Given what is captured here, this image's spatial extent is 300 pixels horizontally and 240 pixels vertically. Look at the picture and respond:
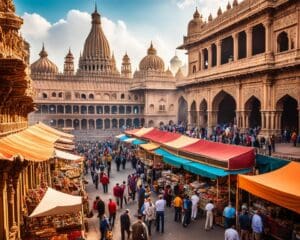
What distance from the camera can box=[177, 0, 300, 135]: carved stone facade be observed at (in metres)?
19.6

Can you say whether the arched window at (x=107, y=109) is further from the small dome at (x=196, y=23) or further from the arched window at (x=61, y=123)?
the small dome at (x=196, y=23)

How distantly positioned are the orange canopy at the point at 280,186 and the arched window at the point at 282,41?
43.9 feet

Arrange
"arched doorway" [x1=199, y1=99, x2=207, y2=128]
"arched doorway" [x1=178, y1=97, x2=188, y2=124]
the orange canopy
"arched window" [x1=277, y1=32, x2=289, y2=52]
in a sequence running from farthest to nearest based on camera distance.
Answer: "arched doorway" [x1=178, y1=97, x2=188, y2=124] < "arched doorway" [x1=199, y1=99, x2=207, y2=128] < "arched window" [x1=277, y1=32, x2=289, y2=52] < the orange canopy

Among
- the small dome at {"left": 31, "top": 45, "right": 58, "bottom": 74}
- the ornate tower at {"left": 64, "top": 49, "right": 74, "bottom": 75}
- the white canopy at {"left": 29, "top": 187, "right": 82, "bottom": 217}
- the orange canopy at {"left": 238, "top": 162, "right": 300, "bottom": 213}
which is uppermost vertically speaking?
the ornate tower at {"left": 64, "top": 49, "right": 74, "bottom": 75}

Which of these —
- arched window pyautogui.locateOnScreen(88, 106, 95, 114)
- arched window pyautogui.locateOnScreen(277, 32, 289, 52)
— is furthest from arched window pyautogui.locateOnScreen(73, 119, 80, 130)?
arched window pyautogui.locateOnScreen(277, 32, 289, 52)

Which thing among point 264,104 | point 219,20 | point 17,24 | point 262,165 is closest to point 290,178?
point 262,165

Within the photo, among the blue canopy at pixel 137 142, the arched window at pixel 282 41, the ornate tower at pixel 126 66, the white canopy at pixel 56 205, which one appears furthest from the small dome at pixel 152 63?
the white canopy at pixel 56 205

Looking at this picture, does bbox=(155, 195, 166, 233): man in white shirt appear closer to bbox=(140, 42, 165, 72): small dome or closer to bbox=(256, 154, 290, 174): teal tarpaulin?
bbox=(256, 154, 290, 174): teal tarpaulin

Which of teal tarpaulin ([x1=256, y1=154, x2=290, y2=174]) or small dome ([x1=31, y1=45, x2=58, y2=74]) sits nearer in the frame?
teal tarpaulin ([x1=256, y1=154, x2=290, y2=174])

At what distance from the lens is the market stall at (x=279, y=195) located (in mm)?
7902

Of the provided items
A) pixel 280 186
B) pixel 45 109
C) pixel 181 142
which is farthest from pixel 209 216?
pixel 45 109

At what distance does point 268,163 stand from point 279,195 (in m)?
3.57

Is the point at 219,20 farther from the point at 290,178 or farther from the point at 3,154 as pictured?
the point at 3,154

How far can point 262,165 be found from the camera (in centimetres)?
1187
